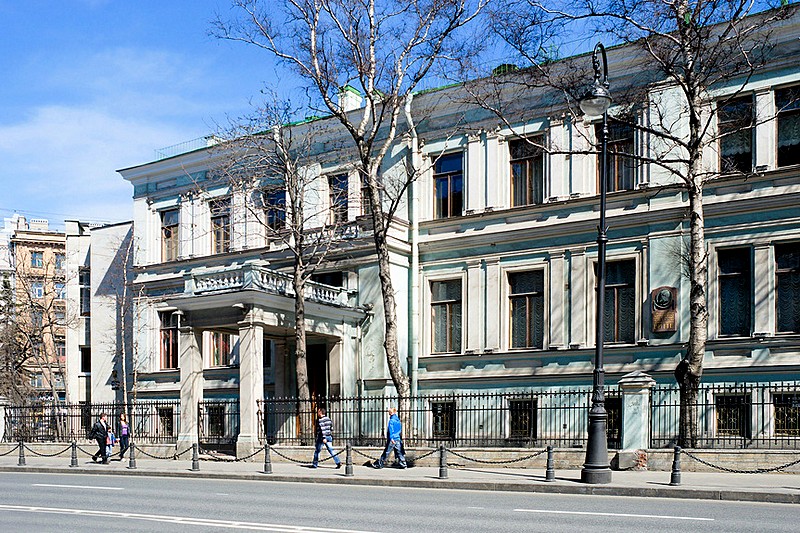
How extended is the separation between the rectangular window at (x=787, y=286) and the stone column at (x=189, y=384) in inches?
697

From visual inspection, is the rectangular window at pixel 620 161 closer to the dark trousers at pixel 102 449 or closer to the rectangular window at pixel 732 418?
the rectangular window at pixel 732 418

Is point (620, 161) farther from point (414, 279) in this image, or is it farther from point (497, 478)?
point (497, 478)

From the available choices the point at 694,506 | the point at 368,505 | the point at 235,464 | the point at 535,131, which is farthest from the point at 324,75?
the point at 694,506

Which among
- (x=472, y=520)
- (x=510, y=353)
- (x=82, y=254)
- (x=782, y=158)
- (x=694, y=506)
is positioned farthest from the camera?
(x=82, y=254)

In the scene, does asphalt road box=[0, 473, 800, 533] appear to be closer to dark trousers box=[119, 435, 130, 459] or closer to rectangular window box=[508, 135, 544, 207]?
dark trousers box=[119, 435, 130, 459]

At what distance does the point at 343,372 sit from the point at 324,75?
10.1m

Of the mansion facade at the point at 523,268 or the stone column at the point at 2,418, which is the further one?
the stone column at the point at 2,418

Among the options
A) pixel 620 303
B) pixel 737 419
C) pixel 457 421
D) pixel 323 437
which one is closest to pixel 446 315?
pixel 457 421

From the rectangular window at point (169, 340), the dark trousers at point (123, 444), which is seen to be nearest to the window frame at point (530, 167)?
the dark trousers at point (123, 444)

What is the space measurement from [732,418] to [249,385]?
1405 centimetres

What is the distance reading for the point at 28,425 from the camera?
1481 inches

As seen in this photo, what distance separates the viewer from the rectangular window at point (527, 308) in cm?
3123

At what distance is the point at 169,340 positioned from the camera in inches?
1591

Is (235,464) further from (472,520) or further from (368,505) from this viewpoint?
(472,520)
